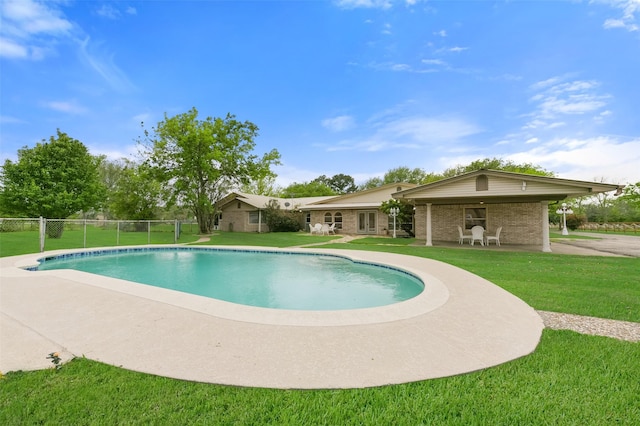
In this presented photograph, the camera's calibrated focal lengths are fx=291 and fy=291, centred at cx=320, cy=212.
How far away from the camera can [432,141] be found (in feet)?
75.2

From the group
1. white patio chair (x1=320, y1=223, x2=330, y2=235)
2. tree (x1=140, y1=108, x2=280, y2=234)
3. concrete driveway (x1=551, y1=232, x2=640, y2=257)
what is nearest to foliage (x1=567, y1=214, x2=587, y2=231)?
concrete driveway (x1=551, y1=232, x2=640, y2=257)

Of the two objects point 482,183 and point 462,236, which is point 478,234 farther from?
point 482,183

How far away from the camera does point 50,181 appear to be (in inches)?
737

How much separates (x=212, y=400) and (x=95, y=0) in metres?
Answer: 14.2

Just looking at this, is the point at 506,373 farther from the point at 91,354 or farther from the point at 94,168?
the point at 94,168

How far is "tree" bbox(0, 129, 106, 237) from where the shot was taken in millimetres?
17969

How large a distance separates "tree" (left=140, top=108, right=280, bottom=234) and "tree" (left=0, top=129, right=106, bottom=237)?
4.19 metres

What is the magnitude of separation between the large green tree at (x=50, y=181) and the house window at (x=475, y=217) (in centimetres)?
2442

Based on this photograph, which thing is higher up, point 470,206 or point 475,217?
point 470,206

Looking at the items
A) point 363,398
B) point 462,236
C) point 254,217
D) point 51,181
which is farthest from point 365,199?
point 363,398

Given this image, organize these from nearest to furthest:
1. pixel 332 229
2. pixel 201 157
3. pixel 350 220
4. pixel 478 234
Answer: pixel 478 234 → pixel 201 157 → pixel 332 229 → pixel 350 220

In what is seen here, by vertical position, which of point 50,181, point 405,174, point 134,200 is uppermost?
point 405,174

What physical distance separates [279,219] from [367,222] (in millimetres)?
7929

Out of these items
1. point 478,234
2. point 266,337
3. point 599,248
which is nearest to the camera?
point 266,337
